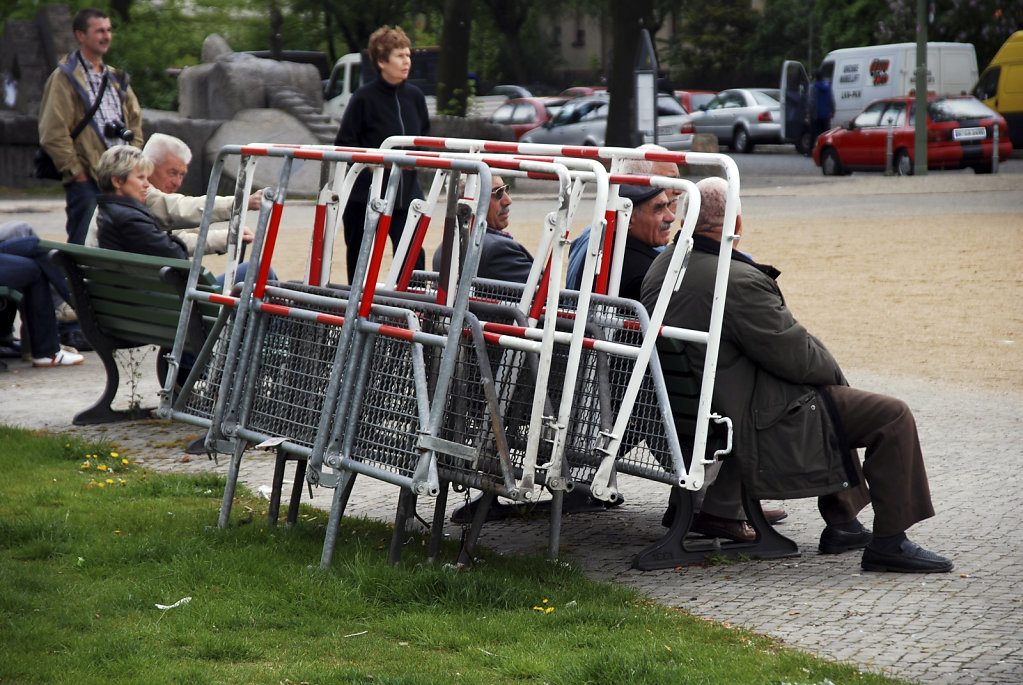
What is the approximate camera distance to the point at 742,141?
37750 mm

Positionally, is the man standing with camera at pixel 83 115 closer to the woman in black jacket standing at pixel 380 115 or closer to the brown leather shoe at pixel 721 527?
the woman in black jacket standing at pixel 380 115

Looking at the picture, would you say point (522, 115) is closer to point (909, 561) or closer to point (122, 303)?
point (122, 303)

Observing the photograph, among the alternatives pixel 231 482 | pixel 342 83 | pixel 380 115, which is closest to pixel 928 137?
pixel 342 83

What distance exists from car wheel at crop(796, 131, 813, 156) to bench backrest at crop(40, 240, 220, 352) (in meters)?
29.4

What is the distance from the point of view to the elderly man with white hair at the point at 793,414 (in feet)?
15.1

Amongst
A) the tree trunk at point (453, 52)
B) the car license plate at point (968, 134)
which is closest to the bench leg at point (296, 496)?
the car license plate at point (968, 134)

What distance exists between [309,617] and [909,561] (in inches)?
79.7

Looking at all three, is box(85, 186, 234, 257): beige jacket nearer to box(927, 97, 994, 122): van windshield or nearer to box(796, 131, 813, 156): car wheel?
box(927, 97, 994, 122): van windshield

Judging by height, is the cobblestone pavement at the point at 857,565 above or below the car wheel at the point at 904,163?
below

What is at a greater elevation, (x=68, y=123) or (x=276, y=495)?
(x=68, y=123)

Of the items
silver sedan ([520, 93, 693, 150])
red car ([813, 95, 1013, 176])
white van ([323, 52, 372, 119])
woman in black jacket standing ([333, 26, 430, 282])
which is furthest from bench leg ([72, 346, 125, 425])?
white van ([323, 52, 372, 119])

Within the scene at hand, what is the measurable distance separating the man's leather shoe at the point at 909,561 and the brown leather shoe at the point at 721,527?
0.45m

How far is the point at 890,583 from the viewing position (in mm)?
4539

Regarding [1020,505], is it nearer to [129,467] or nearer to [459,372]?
[459,372]
